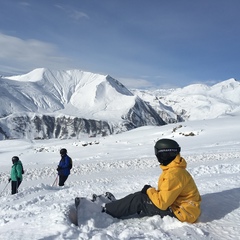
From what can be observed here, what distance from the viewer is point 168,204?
19.0 feet

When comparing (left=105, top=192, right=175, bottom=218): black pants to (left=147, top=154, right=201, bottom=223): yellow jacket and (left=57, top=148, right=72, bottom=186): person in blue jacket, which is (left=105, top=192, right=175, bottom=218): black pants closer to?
(left=147, top=154, right=201, bottom=223): yellow jacket

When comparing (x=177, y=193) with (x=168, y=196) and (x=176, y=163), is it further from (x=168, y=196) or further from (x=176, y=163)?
(x=176, y=163)

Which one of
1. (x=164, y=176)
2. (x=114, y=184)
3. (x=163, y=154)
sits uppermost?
(x=163, y=154)

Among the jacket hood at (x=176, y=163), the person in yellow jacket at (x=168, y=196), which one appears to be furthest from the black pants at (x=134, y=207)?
the jacket hood at (x=176, y=163)

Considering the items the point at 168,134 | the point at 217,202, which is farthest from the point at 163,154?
the point at 168,134

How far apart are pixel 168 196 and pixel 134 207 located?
0.73 meters

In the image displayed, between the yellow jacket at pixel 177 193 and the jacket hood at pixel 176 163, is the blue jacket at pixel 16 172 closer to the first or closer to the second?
the yellow jacket at pixel 177 193

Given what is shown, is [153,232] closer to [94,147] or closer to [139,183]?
[139,183]

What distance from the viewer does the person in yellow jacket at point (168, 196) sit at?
577 centimetres

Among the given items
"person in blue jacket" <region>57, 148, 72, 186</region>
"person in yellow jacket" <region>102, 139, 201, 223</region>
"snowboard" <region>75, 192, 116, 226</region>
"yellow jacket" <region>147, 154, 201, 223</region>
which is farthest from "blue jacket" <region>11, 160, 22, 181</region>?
"yellow jacket" <region>147, 154, 201, 223</region>

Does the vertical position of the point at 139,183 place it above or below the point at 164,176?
below

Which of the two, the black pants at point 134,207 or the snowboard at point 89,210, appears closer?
the snowboard at point 89,210

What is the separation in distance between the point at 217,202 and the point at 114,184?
5160 mm

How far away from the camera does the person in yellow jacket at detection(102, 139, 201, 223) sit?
227 inches
